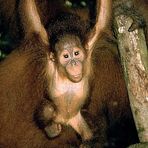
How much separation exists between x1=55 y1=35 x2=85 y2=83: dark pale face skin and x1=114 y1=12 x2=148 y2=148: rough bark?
36 cm

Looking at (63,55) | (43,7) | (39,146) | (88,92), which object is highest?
(43,7)

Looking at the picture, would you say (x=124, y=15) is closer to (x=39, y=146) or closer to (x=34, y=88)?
(x=34, y=88)

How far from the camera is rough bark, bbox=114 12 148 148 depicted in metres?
3.18

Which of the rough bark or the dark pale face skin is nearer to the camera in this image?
the rough bark

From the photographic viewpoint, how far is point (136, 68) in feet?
10.4

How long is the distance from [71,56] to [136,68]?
0.50 m

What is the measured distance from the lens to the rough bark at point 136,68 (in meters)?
3.18

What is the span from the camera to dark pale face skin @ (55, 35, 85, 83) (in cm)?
344

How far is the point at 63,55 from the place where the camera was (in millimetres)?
3521

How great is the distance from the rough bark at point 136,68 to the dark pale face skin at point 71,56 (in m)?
0.36

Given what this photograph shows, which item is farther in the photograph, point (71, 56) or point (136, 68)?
point (71, 56)

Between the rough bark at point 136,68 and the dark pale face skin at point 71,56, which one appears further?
the dark pale face skin at point 71,56

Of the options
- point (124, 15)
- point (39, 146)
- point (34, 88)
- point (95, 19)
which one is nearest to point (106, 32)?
point (95, 19)

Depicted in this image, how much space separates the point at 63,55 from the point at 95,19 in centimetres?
41
